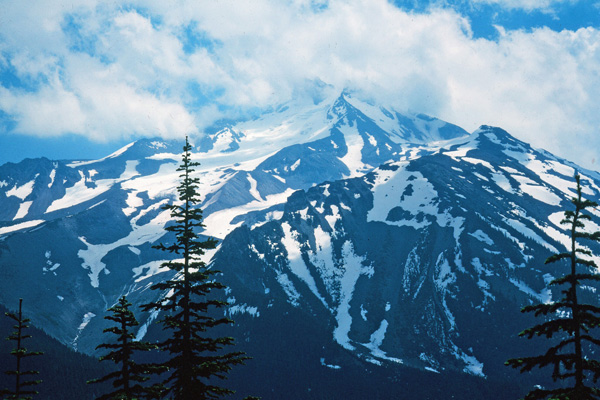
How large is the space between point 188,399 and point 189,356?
192 cm

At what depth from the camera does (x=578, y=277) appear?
73.3ft

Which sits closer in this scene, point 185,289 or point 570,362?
point 570,362

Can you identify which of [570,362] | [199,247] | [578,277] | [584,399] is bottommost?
[584,399]

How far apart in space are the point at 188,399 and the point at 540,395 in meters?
14.8

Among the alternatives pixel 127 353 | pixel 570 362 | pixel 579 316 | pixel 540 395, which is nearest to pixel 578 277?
pixel 579 316

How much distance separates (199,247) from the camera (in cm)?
2722

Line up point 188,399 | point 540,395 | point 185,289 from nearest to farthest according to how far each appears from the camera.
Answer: point 540,395
point 188,399
point 185,289

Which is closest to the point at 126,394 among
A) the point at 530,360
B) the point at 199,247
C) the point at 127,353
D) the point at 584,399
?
the point at 127,353

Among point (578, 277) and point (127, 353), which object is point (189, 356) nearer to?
point (127, 353)

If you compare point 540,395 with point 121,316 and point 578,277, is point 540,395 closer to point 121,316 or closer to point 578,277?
point 578,277

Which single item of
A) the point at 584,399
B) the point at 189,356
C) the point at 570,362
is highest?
the point at 189,356

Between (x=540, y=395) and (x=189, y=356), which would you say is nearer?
(x=540, y=395)

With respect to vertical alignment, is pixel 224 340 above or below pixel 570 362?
above

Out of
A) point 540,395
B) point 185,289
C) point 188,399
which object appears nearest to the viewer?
point 540,395
